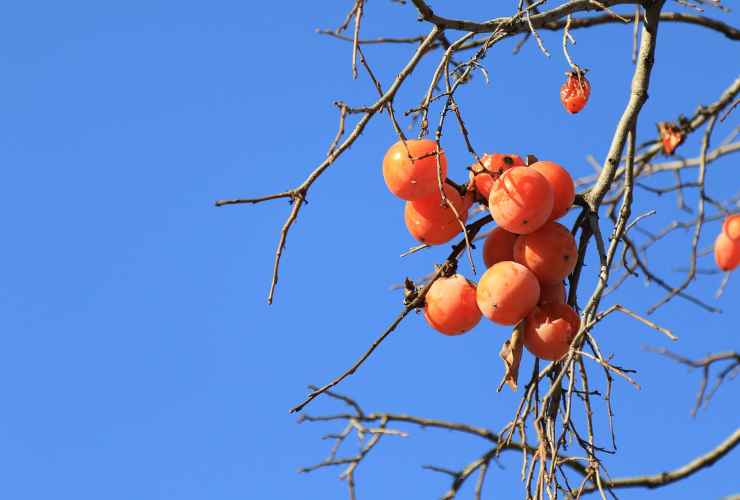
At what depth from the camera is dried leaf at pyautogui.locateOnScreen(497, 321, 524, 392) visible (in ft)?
7.18

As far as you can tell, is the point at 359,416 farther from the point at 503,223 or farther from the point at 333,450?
the point at 503,223

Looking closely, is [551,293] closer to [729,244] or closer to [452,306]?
[452,306]

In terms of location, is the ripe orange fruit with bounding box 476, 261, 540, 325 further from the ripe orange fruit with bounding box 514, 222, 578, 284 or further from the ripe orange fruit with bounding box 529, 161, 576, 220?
the ripe orange fruit with bounding box 529, 161, 576, 220

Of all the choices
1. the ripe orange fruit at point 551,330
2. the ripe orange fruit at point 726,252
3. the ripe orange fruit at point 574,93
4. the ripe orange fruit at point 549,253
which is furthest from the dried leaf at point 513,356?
the ripe orange fruit at point 726,252

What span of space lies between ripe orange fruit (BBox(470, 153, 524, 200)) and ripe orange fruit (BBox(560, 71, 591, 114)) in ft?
2.08

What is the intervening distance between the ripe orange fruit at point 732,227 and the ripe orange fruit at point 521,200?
1607 millimetres

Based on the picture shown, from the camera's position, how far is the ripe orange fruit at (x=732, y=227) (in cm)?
356

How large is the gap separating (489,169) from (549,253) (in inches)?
10.2

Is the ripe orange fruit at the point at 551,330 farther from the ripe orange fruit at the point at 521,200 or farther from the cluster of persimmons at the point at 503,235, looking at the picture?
the ripe orange fruit at the point at 521,200

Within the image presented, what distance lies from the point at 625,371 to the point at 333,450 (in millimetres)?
794

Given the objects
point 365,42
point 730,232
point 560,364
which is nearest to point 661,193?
point 730,232

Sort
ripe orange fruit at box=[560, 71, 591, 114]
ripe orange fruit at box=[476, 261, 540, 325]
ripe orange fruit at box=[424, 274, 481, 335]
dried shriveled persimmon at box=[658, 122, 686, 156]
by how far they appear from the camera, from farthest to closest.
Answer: dried shriveled persimmon at box=[658, 122, 686, 156] < ripe orange fruit at box=[560, 71, 591, 114] < ripe orange fruit at box=[424, 274, 481, 335] < ripe orange fruit at box=[476, 261, 540, 325]

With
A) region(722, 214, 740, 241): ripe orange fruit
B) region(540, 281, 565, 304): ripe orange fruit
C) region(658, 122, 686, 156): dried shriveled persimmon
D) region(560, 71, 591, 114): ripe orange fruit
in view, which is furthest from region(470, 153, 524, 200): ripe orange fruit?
region(722, 214, 740, 241): ripe orange fruit

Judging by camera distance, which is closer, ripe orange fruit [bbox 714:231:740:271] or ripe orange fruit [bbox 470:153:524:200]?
ripe orange fruit [bbox 470:153:524:200]
